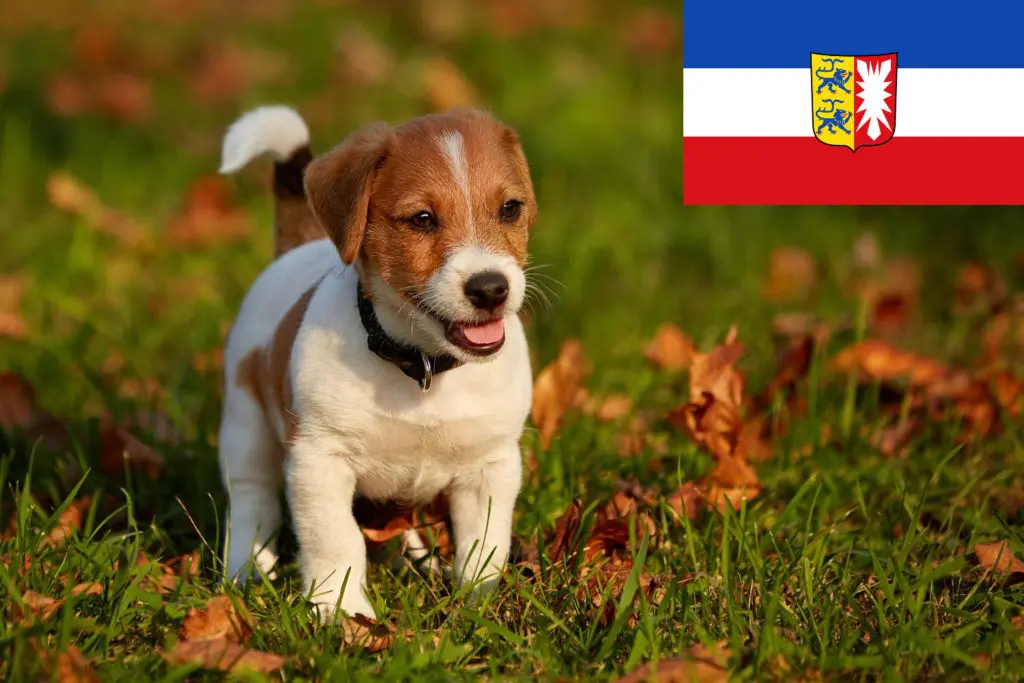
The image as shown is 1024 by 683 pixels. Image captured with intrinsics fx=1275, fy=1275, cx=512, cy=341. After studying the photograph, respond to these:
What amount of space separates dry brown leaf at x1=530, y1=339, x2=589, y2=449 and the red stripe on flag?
0.93 metres

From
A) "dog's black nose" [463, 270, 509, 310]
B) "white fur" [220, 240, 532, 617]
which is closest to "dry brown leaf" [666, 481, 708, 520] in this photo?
"white fur" [220, 240, 532, 617]

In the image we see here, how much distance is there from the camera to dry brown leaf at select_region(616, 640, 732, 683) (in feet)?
9.48

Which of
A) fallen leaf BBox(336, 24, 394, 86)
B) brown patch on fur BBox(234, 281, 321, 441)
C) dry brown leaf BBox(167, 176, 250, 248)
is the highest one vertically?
fallen leaf BBox(336, 24, 394, 86)

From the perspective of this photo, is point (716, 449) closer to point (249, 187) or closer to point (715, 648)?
point (715, 648)

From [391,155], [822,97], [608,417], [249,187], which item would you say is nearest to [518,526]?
[608,417]

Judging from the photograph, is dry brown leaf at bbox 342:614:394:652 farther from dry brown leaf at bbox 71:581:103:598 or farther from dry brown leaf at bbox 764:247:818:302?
dry brown leaf at bbox 764:247:818:302

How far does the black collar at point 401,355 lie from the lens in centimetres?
343

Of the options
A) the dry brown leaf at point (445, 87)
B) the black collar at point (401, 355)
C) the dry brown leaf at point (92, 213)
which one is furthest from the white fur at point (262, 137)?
the dry brown leaf at point (445, 87)

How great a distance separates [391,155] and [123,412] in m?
1.82

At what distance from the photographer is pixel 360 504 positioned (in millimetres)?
4129

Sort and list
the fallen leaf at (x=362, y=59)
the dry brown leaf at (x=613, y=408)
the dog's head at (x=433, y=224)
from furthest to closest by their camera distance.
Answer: the fallen leaf at (x=362, y=59), the dry brown leaf at (x=613, y=408), the dog's head at (x=433, y=224)

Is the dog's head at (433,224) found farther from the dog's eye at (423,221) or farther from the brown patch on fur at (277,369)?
the brown patch on fur at (277,369)

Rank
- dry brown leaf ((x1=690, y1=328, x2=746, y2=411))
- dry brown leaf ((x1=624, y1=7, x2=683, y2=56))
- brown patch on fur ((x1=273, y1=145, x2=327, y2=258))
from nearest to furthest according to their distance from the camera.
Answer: brown patch on fur ((x1=273, y1=145, x2=327, y2=258))
dry brown leaf ((x1=690, y1=328, x2=746, y2=411))
dry brown leaf ((x1=624, y1=7, x2=683, y2=56))

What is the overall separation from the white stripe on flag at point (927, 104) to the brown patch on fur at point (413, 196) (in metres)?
1.74
